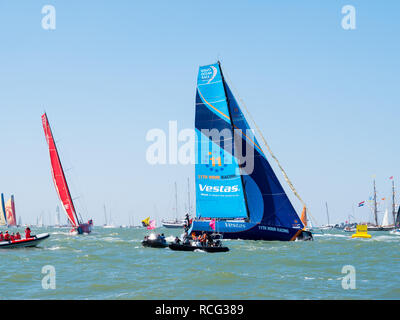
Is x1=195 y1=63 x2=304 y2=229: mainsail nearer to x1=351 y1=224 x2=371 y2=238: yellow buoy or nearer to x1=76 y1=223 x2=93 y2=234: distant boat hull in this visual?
x1=351 y1=224 x2=371 y2=238: yellow buoy

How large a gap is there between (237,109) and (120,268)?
24.8 metres

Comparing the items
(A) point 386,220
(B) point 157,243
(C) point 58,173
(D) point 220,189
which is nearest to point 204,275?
(B) point 157,243

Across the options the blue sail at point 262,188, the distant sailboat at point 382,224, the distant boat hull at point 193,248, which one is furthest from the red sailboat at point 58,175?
the distant sailboat at point 382,224

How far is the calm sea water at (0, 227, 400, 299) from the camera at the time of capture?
22.2 m

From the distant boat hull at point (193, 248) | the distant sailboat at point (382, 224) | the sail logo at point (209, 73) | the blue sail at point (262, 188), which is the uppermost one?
the sail logo at point (209, 73)

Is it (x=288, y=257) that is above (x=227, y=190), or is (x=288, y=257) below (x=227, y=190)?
below

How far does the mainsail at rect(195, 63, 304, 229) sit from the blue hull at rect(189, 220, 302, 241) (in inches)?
26.0

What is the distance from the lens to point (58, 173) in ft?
257

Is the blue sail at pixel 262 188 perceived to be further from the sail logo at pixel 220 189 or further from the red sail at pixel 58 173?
the red sail at pixel 58 173

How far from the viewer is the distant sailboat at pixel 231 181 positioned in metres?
50.0

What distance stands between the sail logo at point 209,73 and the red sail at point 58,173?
3546 centimetres
